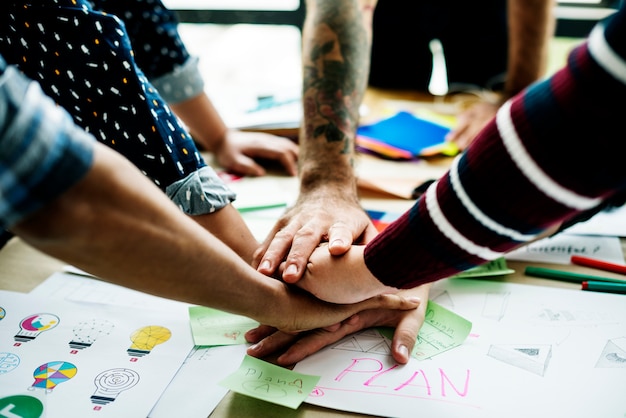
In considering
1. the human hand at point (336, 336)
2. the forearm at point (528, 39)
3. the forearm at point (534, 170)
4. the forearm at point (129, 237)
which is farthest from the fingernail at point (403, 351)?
the forearm at point (528, 39)

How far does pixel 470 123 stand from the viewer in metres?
1.14

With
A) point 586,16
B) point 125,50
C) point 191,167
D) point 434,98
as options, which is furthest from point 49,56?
point 586,16

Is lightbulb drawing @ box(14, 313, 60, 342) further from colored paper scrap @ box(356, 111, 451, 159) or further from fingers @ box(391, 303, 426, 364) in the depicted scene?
colored paper scrap @ box(356, 111, 451, 159)

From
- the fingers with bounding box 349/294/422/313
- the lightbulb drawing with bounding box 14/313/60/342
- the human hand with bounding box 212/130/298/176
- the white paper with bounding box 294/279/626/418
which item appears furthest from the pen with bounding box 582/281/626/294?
the lightbulb drawing with bounding box 14/313/60/342

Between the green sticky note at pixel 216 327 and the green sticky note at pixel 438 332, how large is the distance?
0.17 m

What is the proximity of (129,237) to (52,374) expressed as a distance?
9.7 inches

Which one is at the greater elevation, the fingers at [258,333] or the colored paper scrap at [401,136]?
the fingers at [258,333]

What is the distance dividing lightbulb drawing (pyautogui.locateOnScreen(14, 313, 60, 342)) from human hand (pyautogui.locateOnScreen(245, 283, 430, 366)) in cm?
24

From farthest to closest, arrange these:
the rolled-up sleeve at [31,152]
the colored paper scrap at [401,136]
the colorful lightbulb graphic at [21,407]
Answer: the colored paper scrap at [401,136], the colorful lightbulb graphic at [21,407], the rolled-up sleeve at [31,152]

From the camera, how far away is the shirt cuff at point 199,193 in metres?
0.70

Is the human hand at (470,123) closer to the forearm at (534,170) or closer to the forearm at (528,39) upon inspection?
the forearm at (528,39)

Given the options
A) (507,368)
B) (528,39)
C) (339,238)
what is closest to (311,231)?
(339,238)

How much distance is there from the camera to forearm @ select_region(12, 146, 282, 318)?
40 centimetres

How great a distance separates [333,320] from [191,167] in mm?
267
